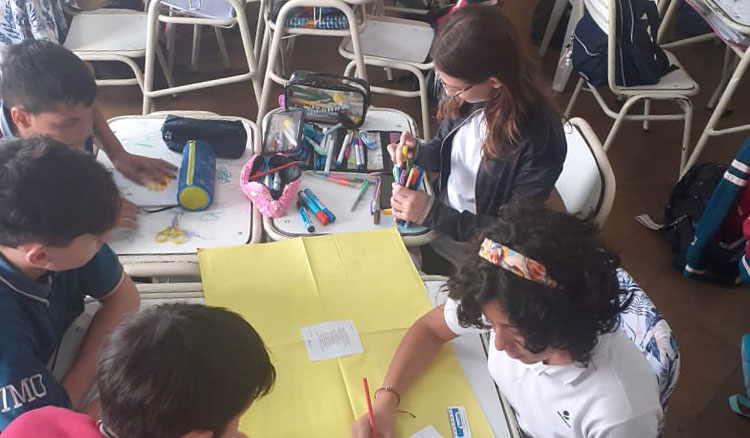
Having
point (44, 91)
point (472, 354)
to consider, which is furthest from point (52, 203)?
point (472, 354)

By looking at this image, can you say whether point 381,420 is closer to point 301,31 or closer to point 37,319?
point 37,319

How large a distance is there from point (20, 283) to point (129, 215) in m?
0.41

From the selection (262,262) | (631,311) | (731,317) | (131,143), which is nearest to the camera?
(631,311)

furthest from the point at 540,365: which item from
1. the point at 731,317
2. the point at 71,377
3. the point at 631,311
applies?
the point at 731,317

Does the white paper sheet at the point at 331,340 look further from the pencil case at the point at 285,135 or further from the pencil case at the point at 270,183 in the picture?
the pencil case at the point at 285,135

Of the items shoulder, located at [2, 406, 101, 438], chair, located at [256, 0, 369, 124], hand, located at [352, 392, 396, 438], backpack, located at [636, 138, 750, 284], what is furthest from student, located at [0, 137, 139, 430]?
backpack, located at [636, 138, 750, 284]

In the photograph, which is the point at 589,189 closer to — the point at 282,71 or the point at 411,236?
the point at 411,236

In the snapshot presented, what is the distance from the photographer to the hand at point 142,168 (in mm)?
1484

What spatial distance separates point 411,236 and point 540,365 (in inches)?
19.1

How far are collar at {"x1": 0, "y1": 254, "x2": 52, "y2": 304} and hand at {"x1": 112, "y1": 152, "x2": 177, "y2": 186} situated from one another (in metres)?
0.50

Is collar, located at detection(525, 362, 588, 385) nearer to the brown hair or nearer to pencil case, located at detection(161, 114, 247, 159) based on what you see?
the brown hair

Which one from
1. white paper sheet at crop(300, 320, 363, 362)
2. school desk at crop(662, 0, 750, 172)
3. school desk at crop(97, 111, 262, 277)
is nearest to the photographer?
white paper sheet at crop(300, 320, 363, 362)

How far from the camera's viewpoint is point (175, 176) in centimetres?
151

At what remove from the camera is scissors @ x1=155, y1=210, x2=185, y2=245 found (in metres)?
1.34
